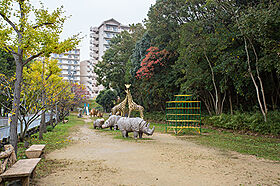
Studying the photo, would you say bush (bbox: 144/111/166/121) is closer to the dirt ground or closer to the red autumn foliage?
the red autumn foliage

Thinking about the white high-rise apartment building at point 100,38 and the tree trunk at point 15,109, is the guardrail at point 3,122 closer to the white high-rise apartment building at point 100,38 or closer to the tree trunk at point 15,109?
the tree trunk at point 15,109

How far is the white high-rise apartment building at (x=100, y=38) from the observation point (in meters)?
57.4

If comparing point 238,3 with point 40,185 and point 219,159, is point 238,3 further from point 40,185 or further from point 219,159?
point 40,185

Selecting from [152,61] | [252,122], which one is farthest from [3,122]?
[252,122]

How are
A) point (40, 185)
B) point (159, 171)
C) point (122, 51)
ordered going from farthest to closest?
1. point (122, 51)
2. point (159, 171)
3. point (40, 185)

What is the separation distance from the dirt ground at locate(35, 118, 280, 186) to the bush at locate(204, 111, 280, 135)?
4704 mm

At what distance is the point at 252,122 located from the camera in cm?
1198

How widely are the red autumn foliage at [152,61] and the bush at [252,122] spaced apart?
716 centimetres

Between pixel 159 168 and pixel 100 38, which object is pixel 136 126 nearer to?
pixel 159 168

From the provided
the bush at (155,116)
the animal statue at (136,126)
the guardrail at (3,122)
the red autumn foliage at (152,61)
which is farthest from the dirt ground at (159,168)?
the bush at (155,116)

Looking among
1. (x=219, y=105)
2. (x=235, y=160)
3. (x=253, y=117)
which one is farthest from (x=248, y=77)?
(x=235, y=160)

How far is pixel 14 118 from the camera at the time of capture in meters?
6.23

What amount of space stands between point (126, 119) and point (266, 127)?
23.3 ft

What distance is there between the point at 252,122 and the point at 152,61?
10.1 meters
